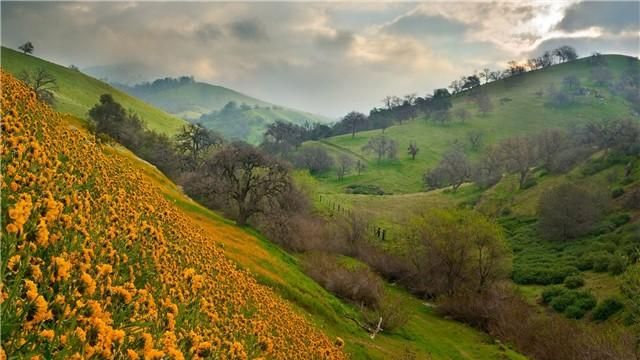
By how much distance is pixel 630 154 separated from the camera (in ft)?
323

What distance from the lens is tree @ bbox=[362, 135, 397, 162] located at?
180875 mm

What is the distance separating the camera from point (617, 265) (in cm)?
5772

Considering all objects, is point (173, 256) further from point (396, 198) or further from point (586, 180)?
point (396, 198)

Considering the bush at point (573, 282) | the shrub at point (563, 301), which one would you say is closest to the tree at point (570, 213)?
the bush at point (573, 282)

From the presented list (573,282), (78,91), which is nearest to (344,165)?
(78,91)

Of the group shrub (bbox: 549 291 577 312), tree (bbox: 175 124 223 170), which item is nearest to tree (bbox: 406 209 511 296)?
shrub (bbox: 549 291 577 312)

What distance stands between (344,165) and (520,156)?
62.8m

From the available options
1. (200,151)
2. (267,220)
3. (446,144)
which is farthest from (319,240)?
(446,144)

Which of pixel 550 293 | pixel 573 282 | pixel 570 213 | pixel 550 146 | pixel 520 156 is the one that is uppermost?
pixel 550 146

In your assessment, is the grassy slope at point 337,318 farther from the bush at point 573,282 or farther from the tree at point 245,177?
the bush at point 573,282

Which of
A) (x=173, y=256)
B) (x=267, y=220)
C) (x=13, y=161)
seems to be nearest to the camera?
(x=13, y=161)

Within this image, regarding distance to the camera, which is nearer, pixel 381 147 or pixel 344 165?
pixel 344 165

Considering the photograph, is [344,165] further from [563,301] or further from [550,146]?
[563,301]

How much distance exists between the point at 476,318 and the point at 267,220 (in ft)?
78.2
